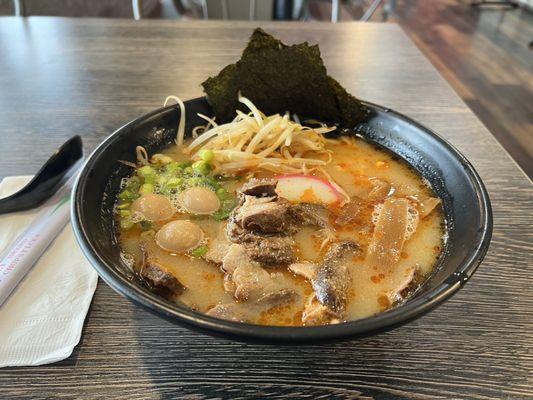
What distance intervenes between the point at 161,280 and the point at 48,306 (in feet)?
0.91

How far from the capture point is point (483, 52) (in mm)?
5121

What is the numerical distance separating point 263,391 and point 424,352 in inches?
13.4

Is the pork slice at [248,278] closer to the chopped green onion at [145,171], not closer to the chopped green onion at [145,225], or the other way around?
the chopped green onion at [145,225]

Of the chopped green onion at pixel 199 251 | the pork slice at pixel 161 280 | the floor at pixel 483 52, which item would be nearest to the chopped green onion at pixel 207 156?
the chopped green onion at pixel 199 251

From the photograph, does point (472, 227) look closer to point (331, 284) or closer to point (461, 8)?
point (331, 284)

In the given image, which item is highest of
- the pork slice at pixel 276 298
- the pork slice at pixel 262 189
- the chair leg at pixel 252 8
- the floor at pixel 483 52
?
the pork slice at pixel 262 189

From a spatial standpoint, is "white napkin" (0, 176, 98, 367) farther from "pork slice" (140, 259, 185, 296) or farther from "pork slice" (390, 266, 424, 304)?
"pork slice" (390, 266, 424, 304)

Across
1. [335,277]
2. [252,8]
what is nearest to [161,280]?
[335,277]

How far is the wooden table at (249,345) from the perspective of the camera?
86cm

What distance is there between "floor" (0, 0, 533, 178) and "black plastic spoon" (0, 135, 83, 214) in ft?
8.10

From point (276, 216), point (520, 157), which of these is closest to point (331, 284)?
point (276, 216)

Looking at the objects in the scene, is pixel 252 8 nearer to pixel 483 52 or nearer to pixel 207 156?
pixel 207 156

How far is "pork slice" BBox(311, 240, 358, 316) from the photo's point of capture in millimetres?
900

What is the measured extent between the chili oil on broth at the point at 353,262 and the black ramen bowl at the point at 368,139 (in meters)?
0.04
